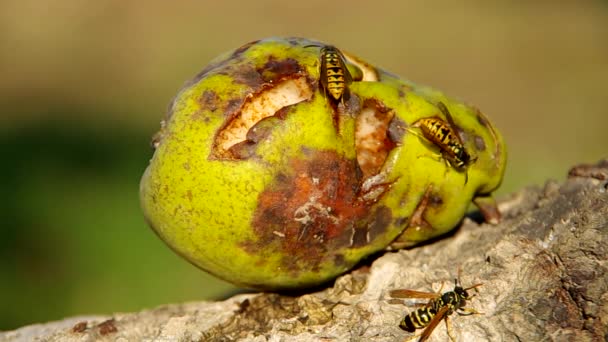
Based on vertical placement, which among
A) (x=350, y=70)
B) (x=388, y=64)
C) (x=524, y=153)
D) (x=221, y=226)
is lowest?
(x=524, y=153)

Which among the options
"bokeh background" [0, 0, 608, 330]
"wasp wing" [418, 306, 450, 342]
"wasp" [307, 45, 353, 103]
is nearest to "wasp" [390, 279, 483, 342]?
"wasp wing" [418, 306, 450, 342]

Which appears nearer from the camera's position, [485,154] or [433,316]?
[433,316]

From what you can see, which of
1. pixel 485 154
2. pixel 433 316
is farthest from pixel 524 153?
pixel 433 316

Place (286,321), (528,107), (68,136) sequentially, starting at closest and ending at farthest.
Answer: (286,321), (68,136), (528,107)

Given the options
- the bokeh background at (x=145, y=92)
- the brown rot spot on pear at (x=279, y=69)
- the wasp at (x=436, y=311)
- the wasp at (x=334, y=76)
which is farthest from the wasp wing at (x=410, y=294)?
the bokeh background at (x=145, y=92)

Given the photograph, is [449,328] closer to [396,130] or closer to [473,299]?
[473,299]

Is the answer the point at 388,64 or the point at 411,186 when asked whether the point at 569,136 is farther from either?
the point at 411,186

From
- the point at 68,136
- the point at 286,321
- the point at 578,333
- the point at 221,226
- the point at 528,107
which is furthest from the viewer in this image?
the point at 528,107

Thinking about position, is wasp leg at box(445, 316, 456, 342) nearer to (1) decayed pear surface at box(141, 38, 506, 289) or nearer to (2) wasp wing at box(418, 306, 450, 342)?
(2) wasp wing at box(418, 306, 450, 342)
